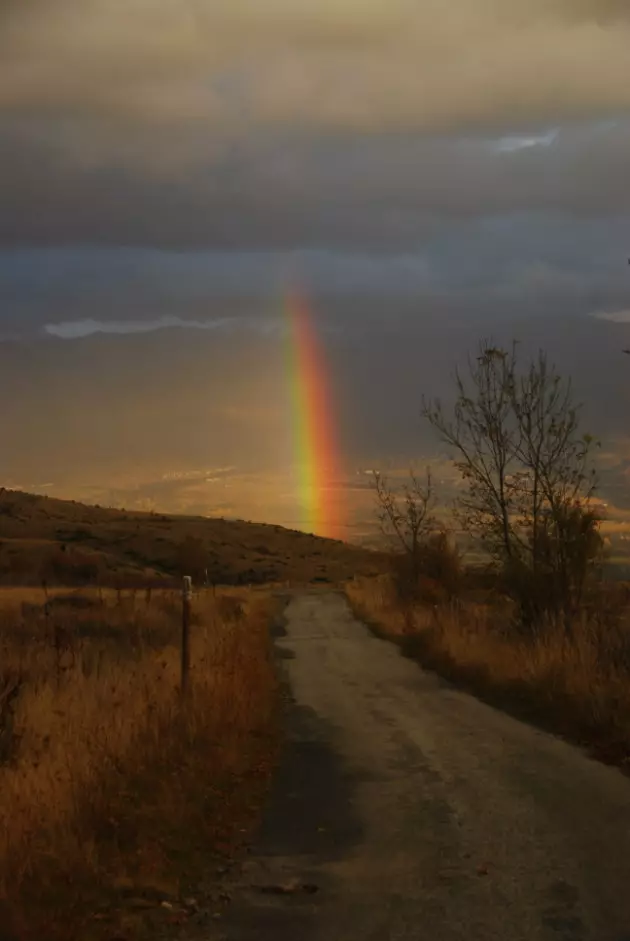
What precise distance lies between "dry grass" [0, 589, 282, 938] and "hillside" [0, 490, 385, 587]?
51202 millimetres

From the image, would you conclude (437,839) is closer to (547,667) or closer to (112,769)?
(112,769)

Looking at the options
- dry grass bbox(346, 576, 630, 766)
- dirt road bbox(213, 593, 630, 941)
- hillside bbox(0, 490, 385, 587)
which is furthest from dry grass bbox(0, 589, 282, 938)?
hillside bbox(0, 490, 385, 587)

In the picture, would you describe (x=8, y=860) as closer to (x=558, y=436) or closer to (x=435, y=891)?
(x=435, y=891)

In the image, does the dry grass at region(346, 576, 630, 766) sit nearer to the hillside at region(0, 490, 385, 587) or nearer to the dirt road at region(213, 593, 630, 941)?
the dirt road at region(213, 593, 630, 941)

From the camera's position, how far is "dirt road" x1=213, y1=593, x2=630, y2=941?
6.46m

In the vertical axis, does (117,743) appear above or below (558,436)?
below

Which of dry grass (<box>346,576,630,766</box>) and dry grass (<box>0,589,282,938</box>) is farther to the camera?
dry grass (<box>346,576,630,766</box>)

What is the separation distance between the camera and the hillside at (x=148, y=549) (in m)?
72.6

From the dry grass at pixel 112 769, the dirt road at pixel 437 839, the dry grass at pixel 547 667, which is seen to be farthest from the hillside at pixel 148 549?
the dirt road at pixel 437 839

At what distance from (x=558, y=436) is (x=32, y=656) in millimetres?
10679

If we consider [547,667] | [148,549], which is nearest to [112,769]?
[547,667]

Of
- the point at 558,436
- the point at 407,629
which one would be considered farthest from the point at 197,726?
the point at 407,629

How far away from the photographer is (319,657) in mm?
26359

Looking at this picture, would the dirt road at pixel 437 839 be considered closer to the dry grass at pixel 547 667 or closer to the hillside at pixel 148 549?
the dry grass at pixel 547 667
